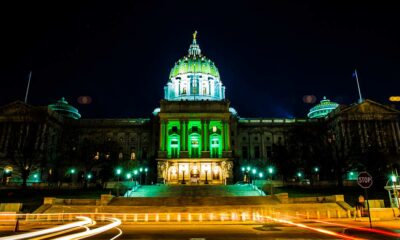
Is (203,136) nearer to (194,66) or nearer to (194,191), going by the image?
(194,191)

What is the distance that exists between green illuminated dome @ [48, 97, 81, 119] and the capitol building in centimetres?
1845

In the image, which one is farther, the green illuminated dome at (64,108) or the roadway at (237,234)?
the green illuminated dome at (64,108)

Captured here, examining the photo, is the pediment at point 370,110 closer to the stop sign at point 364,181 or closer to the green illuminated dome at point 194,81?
the green illuminated dome at point 194,81

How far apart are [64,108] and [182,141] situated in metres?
48.0

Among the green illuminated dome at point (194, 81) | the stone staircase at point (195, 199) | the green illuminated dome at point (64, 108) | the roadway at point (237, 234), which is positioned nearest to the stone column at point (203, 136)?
the green illuminated dome at point (194, 81)

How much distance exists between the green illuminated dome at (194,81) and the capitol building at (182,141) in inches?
44.1

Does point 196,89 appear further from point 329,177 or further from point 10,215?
point 10,215

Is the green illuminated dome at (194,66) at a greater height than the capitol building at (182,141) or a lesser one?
greater

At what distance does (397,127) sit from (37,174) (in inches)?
3081

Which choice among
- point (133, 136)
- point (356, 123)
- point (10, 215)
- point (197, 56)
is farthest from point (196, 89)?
point (10, 215)

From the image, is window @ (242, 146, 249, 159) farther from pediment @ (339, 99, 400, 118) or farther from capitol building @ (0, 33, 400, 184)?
pediment @ (339, 99, 400, 118)

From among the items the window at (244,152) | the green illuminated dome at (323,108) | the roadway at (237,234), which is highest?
the green illuminated dome at (323,108)

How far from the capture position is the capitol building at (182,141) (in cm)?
5156

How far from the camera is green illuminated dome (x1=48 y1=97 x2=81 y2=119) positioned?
95.1 metres
